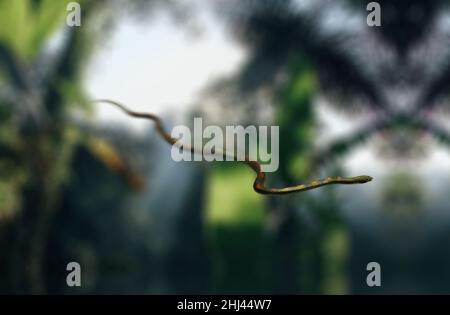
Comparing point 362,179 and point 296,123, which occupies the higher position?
point 296,123

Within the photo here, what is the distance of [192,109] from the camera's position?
15.3 meters

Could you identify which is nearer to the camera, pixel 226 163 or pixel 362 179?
pixel 362 179

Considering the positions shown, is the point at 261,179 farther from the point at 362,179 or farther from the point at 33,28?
the point at 33,28

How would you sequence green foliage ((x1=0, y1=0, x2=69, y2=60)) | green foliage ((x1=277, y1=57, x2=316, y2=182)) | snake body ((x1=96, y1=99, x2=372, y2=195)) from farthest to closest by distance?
Result: green foliage ((x1=277, y1=57, x2=316, y2=182)) → green foliage ((x1=0, y1=0, x2=69, y2=60)) → snake body ((x1=96, y1=99, x2=372, y2=195))

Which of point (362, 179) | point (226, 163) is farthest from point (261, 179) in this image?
point (226, 163)

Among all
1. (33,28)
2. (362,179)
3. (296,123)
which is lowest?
(362,179)

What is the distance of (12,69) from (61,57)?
240 centimetres

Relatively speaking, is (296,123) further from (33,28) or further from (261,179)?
(261,179)

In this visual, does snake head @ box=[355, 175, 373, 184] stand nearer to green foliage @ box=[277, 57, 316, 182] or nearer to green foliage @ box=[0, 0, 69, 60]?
green foliage @ box=[0, 0, 69, 60]

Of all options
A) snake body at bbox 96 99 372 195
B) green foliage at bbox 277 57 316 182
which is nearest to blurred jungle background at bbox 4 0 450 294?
green foliage at bbox 277 57 316 182

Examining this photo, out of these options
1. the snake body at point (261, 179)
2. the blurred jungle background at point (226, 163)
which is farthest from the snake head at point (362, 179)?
the blurred jungle background at point (226, 163)

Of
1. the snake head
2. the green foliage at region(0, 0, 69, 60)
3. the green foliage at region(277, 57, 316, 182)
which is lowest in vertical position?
the snake head

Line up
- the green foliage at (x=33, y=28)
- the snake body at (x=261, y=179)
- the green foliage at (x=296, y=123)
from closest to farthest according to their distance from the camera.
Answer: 1. the snake body at (x=261, y=179)
2. the green foliage at (x=33, y=28)
3. the green foliage at (x=296, y=123)

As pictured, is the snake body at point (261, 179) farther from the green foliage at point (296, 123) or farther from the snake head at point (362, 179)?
the green foliage at point (296, 123)
